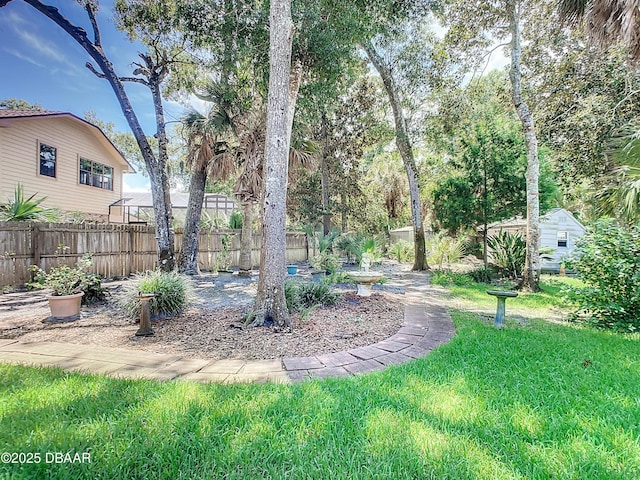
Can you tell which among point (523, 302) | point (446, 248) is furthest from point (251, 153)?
point (523, 302)

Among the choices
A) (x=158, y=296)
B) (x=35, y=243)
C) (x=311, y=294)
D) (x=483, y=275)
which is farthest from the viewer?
(x=483, y=275)

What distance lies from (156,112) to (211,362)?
781 centimetres

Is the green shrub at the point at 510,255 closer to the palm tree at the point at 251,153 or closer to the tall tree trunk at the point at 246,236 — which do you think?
the palm tree at the point at 251,153

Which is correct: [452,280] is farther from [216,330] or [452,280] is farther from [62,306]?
[62,306]

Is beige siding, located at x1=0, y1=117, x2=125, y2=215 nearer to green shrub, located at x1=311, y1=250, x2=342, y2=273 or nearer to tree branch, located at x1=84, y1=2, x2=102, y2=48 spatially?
tree branch, located at x1=84, y1=2, x2=102, y2=48

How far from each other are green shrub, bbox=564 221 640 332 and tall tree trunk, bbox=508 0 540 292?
2.92m

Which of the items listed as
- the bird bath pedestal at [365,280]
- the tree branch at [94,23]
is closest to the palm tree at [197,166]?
the tree branch at [94,23]

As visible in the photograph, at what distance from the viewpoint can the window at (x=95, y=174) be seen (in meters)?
13.9

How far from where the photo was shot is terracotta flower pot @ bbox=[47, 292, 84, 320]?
4.69 meters

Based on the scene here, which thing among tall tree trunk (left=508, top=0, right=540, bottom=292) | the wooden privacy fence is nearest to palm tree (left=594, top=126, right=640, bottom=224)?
tall tree trunk (left=508, top=0, right=540, bottom=292)

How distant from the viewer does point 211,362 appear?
3146mm

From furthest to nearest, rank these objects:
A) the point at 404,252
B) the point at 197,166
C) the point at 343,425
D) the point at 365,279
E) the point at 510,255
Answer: the point at 404,252, the point at 197,166, the point at 510,255, the point at 365,279, the point at 343,425

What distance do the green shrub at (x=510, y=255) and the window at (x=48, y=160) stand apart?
1680cm

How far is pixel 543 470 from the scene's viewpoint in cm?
164
